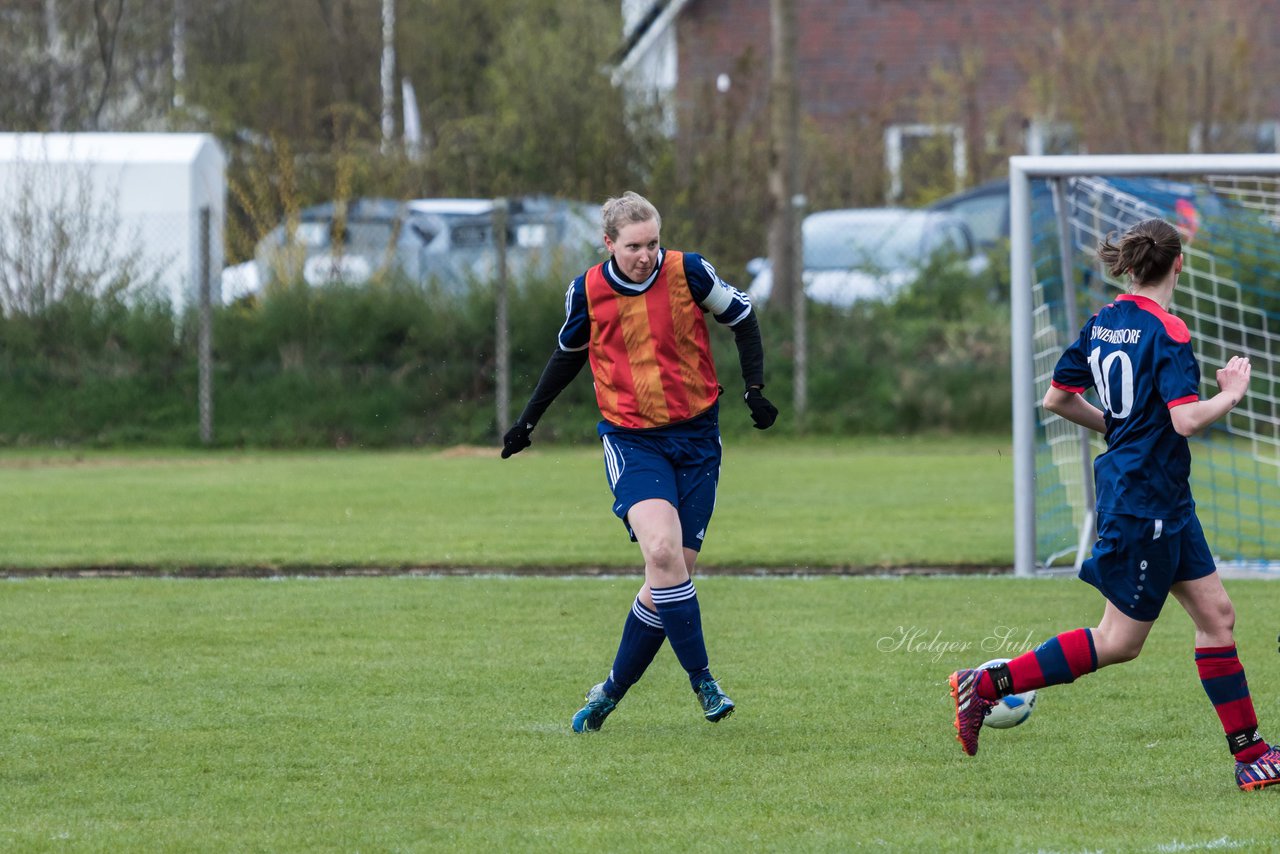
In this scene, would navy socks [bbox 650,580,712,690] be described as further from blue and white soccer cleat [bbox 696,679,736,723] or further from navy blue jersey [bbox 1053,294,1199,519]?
navy blue jersey [bbox 1053,294,1199,519]

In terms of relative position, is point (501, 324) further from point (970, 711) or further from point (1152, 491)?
point (1152, 491)

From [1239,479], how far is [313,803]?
407 inches

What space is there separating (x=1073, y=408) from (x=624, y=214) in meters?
1.50

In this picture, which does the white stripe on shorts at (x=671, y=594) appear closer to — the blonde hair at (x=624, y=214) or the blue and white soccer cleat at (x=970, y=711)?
the blue and white soccer cleat at (x=970, y=711)

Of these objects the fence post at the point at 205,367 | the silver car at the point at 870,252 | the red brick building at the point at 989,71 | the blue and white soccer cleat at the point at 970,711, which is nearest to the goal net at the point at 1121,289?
the silver car at the point at 870,252

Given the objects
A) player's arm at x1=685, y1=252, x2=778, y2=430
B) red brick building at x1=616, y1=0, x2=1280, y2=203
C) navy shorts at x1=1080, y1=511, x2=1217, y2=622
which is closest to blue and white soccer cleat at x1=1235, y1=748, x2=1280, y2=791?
navy shorts at x1=1080, y1=511, x2=1217, y2=622

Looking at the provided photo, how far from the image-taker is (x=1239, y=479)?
45.1 feet

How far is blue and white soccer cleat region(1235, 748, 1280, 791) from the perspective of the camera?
4996 millimetres

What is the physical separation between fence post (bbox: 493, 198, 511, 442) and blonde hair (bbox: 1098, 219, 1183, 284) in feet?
40.8

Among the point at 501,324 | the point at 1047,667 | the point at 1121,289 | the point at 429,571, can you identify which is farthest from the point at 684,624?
the point at 501,324

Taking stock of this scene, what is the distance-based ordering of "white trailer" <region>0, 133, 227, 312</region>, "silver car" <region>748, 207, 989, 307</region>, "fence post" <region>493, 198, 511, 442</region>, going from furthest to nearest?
"silver car" <region>748, 207, 989, 307</region>, "white trailer" <region>0, 133, 227, 312</region>, "fence post" <region>493, 198, 511, 442</region>

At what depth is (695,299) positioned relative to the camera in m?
6.05

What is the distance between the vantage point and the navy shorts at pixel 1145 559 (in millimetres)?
5027

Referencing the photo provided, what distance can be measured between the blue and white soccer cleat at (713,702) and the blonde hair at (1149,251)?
182 cm
